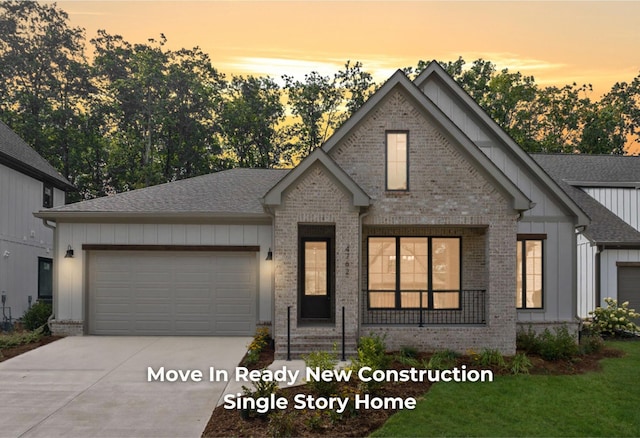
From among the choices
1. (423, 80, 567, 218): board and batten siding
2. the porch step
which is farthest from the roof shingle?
(423, 80, 567, 218): board and batten siding

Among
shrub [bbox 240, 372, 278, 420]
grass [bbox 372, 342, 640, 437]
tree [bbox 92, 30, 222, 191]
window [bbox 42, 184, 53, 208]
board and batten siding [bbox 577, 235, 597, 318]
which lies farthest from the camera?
tree [bbox 92, 30, 222, 191]

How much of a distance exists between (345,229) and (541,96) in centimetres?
3179

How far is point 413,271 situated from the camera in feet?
46.9

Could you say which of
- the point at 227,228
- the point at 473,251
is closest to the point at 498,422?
the point at 473,251

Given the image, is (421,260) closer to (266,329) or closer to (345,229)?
(345,229)

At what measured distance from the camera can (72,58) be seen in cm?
3503

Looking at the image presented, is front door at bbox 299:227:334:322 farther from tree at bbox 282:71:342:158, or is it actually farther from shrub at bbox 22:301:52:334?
tree at bbox 282:71:342:158

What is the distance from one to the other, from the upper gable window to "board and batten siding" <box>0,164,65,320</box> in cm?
1433

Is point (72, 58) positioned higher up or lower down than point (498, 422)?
higher up

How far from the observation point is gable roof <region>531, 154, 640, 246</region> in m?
17.9

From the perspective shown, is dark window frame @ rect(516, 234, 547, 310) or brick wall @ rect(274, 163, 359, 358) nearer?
brick wall @ rect(274, 163, 359, 358)

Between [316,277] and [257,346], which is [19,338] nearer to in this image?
[257,346]

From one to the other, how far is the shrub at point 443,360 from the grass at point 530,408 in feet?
3.42

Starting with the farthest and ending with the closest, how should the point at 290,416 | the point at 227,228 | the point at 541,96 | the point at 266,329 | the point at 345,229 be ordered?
1. the point at 541,96
2. the point at 227,228
3. the point at 266,329
4. the point at 345,229
5. the point at 290,416
